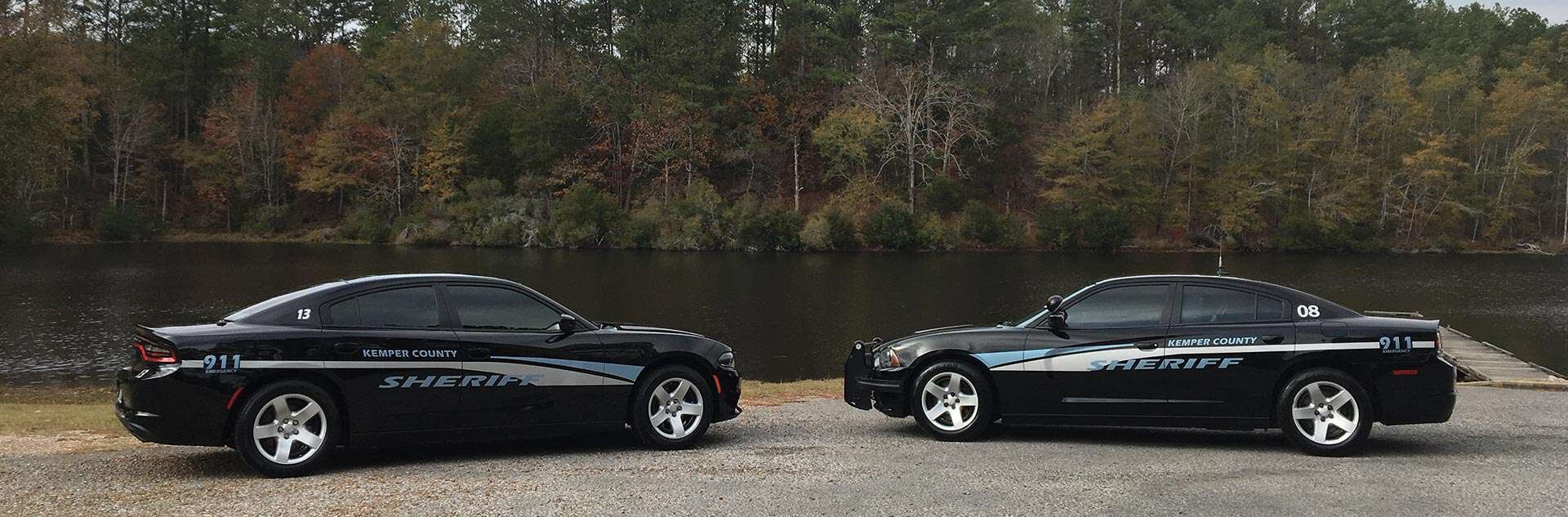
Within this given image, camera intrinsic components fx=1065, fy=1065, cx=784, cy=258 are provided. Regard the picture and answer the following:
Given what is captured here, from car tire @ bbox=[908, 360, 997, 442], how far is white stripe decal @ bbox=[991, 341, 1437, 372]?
0.89ft

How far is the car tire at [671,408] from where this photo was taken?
9.41m

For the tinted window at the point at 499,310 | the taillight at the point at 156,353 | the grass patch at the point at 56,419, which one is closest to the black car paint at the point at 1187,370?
the tinted window at the point at 499,310

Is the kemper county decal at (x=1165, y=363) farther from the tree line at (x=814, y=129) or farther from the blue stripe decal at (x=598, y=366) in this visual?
the tree line at (x=814, y=129)

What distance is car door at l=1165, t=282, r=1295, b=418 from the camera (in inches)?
366

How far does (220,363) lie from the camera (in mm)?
7809

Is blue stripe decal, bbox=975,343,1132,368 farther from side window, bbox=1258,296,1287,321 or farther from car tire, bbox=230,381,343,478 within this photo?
car tire, bbox=230,381,343,478

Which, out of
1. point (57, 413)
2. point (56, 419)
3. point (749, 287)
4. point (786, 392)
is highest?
point (749, 287)

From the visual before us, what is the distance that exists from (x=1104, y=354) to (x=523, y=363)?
5.11 m

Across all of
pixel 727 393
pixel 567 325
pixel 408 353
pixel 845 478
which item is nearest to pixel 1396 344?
pixel 845 478

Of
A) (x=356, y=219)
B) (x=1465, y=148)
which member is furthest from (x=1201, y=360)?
(x=1465, y=148)

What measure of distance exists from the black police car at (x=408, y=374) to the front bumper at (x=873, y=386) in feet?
4.16

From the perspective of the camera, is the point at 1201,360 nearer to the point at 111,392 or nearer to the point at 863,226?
the point at 111,392

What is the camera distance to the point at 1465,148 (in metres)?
75.7

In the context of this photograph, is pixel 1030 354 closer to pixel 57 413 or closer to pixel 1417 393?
pixel 1417 393
